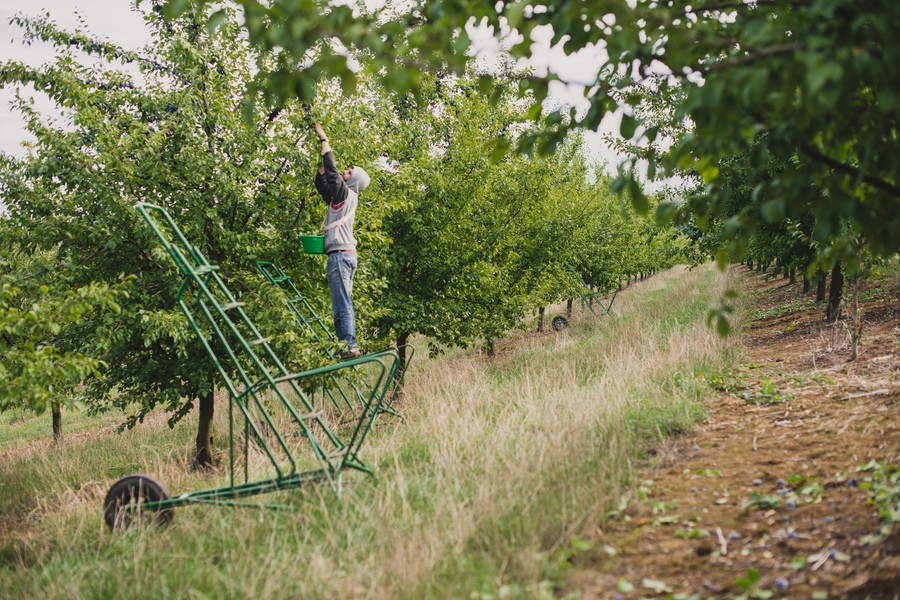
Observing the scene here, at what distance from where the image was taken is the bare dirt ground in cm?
295

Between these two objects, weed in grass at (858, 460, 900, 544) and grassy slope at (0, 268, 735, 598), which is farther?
grassy slope at (0, 268, 735, 598)

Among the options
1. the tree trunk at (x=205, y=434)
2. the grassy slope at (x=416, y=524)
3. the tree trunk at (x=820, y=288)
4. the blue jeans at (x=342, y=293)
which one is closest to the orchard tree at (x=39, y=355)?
the grassy slope at (x=416, y=524)

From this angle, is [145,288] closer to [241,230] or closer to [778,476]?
[241,230]

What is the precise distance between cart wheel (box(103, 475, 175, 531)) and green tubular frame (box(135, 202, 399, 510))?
0.07m

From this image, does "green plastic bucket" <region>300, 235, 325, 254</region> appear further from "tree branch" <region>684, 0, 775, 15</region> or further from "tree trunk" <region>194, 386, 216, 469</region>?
"tree branch" <region>684, 0, 775, 15</region>

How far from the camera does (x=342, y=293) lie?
6.83 metres

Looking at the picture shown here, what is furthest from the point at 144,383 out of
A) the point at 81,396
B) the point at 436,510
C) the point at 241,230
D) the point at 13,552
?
the point at 436,510

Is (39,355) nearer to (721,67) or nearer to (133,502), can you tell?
(133,502)

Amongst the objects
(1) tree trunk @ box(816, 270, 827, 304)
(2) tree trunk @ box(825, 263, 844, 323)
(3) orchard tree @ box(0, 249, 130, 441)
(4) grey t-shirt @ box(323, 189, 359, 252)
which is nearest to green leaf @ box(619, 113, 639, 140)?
(3) orchard tree @ box(0, 249, 130, 441)

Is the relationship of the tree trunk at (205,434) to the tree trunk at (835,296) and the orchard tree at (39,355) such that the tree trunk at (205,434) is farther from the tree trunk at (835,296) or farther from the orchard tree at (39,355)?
the tree trunk at (835,296)

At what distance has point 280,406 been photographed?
10.9m

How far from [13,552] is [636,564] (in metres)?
4.51

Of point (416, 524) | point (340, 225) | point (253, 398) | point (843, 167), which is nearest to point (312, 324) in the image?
point (340, 225)

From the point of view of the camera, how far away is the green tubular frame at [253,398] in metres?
4.22
